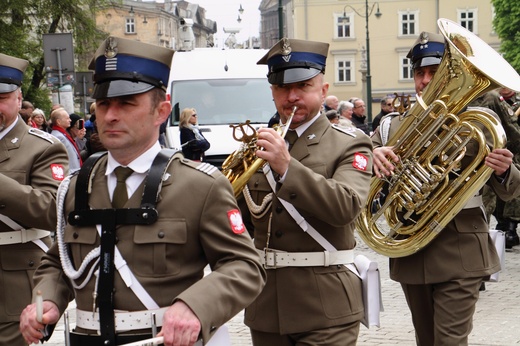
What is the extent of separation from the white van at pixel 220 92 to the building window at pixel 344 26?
59.2m

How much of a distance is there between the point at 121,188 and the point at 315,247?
156cm

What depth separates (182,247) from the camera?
12.3ft

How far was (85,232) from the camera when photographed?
12.4 feet

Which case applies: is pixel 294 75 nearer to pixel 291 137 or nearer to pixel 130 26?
pixel 291 137

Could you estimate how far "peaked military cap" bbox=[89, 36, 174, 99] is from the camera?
A: 148 inches

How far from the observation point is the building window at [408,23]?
242 ft

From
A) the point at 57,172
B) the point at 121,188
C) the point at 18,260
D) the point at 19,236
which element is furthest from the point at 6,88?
the point at 121,188

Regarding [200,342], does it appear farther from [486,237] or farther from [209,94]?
[209,94]

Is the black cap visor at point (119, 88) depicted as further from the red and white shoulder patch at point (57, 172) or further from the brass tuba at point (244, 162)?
the red and white shoulder patch at point (57, 172)

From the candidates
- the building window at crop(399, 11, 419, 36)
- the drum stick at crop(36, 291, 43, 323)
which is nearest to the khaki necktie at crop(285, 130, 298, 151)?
the drum stick at crop(36, 291, 43, 323)

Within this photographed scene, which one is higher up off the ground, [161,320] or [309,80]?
[309,80]

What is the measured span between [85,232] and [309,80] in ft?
5.72

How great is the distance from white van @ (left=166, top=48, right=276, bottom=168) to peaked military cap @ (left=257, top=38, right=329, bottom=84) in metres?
10.3

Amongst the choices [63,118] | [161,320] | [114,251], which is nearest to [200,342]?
[161,320]
